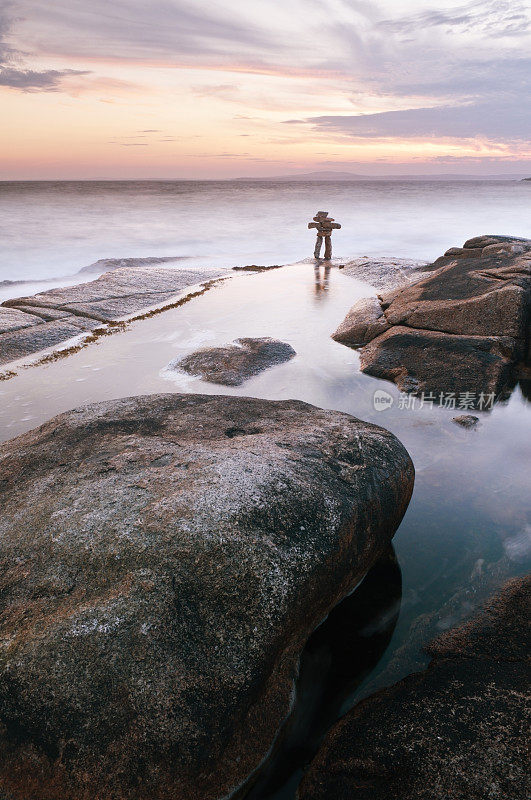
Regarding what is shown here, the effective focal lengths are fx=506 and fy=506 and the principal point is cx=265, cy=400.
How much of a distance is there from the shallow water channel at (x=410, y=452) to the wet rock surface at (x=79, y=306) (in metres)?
1.19

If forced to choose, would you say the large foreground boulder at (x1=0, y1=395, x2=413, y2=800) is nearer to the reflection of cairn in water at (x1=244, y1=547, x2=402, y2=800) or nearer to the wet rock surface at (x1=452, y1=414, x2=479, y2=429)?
the reflection of cairn in water at (x1=244, y1=547, x2=402, y2=800)

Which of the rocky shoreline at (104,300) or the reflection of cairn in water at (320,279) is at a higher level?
the rocky shoreline at (104,300)

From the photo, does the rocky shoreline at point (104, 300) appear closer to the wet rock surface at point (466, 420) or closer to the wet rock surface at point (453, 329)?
the wet rock surface at point (453, 329)

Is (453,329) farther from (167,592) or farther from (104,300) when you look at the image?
(104,300)

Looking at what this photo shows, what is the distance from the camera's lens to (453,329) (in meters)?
10.7

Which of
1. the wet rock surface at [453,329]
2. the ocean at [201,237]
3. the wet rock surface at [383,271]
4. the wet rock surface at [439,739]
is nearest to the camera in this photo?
the wet rock surface at [439,739]

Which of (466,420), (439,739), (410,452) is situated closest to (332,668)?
(439,739)

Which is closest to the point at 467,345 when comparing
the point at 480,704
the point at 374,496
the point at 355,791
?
the point at 374,496

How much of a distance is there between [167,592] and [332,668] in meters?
1.52

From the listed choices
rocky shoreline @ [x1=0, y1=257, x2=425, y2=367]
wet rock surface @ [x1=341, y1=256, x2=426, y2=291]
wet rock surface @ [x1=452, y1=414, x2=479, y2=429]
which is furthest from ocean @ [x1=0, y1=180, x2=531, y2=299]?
wet rock surface @ [x1=452, y1=414, x2=479, y2=429]

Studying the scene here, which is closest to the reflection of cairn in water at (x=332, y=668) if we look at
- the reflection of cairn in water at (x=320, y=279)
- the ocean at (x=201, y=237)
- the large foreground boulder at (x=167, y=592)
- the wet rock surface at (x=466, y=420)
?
the large foreground boulder at (x=167, y=592)

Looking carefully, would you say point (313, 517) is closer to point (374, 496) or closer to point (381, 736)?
point (374, 496)

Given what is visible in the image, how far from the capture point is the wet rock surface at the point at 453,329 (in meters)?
9.52

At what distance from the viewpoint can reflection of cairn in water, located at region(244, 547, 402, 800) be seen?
3062 millimetres
